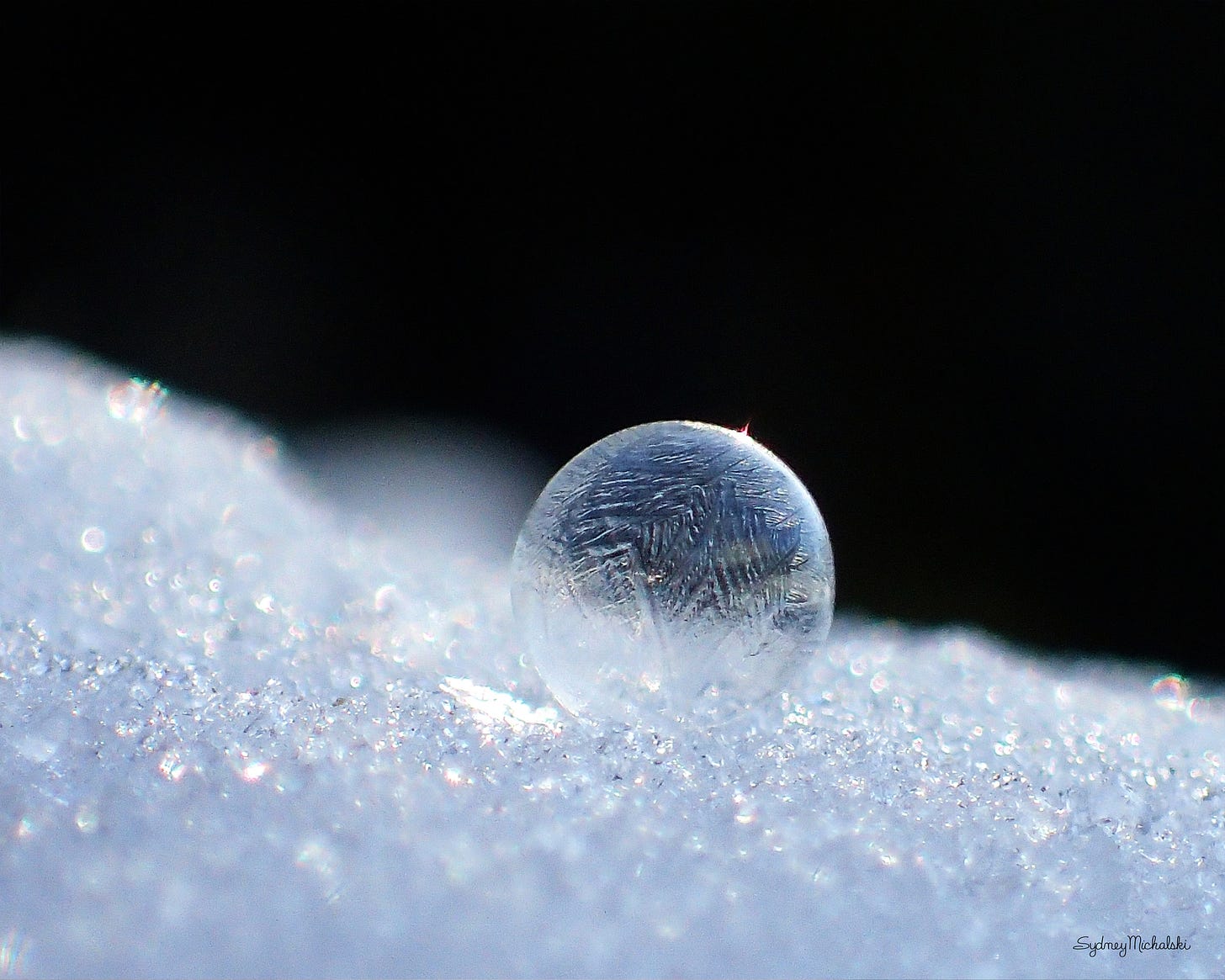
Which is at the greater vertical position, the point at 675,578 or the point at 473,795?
the point at 675,578

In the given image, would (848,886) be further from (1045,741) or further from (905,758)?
(1045,741)

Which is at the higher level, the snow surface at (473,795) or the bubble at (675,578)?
the bubble at (675,578)

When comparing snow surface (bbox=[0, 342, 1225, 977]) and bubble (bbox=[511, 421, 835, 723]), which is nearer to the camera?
snow surface (bbox=[0, 342, 1225, 977])

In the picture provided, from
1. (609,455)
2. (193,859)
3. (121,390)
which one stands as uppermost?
(609,455)

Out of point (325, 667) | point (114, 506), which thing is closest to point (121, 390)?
point (114, 506)
